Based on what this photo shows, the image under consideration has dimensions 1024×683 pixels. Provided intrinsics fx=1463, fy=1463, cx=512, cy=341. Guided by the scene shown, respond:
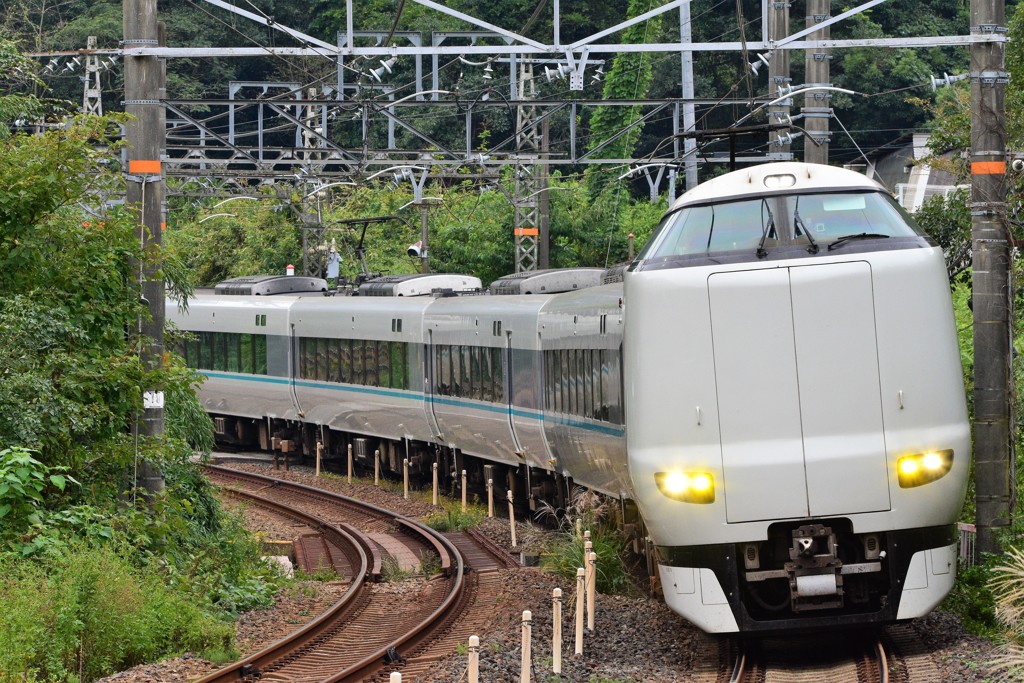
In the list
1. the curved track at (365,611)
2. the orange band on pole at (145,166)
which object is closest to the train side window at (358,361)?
the curved track at (365,611)

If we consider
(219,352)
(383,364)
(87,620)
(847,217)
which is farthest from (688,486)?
(219,352)

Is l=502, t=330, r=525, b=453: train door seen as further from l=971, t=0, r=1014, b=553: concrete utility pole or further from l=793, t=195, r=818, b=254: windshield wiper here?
l=793, t=195, r=818, b=254: windshield wiper

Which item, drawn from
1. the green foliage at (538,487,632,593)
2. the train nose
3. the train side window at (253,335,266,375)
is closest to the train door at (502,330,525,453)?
the green foliage at (538,487,632,593)

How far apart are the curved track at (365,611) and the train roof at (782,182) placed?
4.35 meters

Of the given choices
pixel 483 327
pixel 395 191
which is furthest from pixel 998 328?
pixel 395 191

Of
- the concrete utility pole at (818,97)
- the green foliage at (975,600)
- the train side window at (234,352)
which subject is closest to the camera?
the green foliage at (975,600)

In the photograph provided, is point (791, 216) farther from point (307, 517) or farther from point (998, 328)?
point (307, 517)

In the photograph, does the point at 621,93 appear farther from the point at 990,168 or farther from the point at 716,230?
the point at 716,230

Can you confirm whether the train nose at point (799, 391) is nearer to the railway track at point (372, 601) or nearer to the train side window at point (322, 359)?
the railway track at point (372, 601)

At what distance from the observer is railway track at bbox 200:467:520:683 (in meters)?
11.3

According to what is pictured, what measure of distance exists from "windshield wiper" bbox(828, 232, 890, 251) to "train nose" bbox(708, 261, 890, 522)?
18cm

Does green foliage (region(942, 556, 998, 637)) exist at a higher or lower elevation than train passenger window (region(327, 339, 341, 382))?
lower

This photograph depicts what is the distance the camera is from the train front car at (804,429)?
29.5 feet

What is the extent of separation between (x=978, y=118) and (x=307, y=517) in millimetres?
12398
